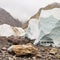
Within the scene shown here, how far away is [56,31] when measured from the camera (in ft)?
49.5

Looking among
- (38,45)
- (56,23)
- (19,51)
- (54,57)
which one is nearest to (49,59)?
(54,57)

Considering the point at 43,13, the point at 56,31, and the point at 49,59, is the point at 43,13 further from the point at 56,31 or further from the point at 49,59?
the point at 49,59

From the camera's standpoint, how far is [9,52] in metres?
10.4

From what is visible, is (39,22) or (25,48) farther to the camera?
(39,22)

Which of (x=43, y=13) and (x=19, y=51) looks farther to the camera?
(x=43, y=13)

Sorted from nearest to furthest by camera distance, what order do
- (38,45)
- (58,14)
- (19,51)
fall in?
(19,51)
(38,45)
(58,14)

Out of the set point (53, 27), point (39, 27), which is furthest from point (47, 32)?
point (39, 27)

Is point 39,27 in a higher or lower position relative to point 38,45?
higher

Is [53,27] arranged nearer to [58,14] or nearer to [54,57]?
[58,14]

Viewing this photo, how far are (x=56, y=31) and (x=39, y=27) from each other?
1.71 meters

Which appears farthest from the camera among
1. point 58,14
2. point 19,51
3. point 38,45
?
point 58,14

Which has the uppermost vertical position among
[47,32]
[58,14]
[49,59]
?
[58,14]

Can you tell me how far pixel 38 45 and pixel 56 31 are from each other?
1489mm

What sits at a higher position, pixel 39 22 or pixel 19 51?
pixel 39 22
